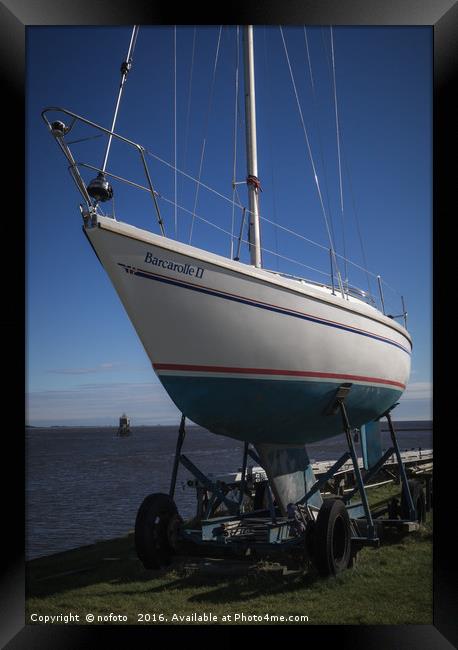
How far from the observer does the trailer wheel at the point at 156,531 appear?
24.0ft

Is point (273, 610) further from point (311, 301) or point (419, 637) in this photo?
point (311, 301)

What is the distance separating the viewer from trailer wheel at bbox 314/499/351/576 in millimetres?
6664

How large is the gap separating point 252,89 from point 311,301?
3851 mm

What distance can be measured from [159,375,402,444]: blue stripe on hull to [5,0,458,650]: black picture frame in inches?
73.3

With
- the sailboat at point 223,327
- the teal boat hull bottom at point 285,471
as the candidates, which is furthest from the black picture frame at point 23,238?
the teal boat hull bottom at point 285,471

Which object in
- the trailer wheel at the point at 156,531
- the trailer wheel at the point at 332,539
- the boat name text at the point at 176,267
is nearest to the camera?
the boat name text at the point at 176,267

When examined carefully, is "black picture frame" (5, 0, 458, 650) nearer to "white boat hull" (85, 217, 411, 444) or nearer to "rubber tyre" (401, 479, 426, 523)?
"white boat hull" (85, 217, 411, 444)

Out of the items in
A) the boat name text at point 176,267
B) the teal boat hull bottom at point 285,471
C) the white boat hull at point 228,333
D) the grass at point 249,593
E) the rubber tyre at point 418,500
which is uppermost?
the boat name text at point 176,267

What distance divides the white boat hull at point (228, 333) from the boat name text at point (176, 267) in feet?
0.04

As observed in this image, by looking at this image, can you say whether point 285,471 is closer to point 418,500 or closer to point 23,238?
point 418,500

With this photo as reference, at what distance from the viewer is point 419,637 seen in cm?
564

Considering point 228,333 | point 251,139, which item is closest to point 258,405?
point 228,333

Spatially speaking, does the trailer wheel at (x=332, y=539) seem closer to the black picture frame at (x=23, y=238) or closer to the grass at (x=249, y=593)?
the grass at (x=249, y=593)

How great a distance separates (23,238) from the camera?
5.87m
